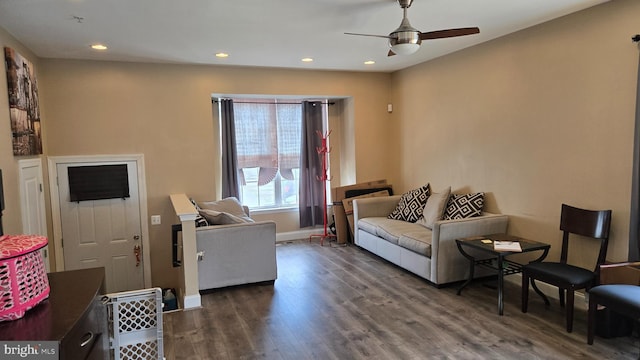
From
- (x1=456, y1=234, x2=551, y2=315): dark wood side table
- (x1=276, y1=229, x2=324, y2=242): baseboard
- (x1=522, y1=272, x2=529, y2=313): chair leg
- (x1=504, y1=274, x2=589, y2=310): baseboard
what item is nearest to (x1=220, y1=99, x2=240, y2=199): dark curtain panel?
(x1=276, y1=229, x2=324, y2=242): baseboard

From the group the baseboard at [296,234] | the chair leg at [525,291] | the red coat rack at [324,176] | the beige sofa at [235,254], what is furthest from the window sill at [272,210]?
the chair leg at [525,291]

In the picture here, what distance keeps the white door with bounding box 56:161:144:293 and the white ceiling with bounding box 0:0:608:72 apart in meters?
1.68

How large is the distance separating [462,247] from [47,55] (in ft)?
17.1

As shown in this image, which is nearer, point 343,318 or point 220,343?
point 220,343

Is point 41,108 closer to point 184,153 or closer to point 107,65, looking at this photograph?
point 107,65

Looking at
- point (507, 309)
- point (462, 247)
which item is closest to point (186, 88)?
point (462, 247)

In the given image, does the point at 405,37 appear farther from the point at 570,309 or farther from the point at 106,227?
the point at 106,227

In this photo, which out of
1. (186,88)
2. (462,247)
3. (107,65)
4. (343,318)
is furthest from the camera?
(186,88)

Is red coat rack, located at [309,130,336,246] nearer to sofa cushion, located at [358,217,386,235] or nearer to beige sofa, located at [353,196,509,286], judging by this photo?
sofa cushion, located at [358,217,386,235]

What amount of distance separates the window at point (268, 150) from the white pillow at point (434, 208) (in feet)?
7.79

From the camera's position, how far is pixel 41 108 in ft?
16.0

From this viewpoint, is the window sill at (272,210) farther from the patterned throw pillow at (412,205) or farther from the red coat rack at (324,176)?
the patterned throw pillow at (412,205)

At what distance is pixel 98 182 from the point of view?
5.22m

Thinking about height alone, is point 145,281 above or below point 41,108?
below
